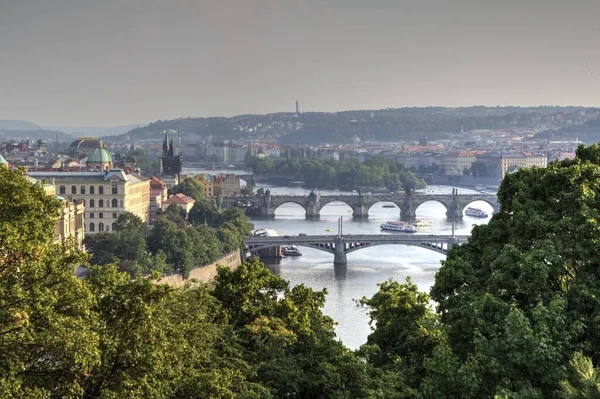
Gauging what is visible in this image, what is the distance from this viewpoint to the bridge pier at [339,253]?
1730 inches

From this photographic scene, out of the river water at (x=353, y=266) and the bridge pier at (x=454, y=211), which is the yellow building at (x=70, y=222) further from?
the bridge pier at (x=454, y=211)

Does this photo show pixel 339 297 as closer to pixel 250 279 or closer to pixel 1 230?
pixel 250 279

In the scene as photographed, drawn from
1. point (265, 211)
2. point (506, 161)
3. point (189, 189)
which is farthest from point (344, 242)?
point (506, 161)

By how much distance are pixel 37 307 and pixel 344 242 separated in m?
35.2

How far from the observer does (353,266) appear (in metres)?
43.3

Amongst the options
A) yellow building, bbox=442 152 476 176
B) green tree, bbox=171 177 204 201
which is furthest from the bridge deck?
yellow building, bbox=442 152 476 176

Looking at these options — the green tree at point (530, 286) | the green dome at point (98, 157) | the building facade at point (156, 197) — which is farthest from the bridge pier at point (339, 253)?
the green tree at point (530, 286)

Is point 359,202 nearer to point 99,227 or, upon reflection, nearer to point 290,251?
point 290,251

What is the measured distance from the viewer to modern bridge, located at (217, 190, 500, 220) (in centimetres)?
6875

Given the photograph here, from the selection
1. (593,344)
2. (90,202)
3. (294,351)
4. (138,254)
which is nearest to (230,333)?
(294,351)

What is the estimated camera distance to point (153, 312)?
10.9m

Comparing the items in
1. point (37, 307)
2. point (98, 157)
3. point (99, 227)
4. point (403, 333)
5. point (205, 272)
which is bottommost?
point (205, 272)

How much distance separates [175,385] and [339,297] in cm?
2291

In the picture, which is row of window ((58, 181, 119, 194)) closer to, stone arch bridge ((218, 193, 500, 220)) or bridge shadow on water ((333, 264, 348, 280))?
bridge shadow on water ((333, 264, 348, 280))
